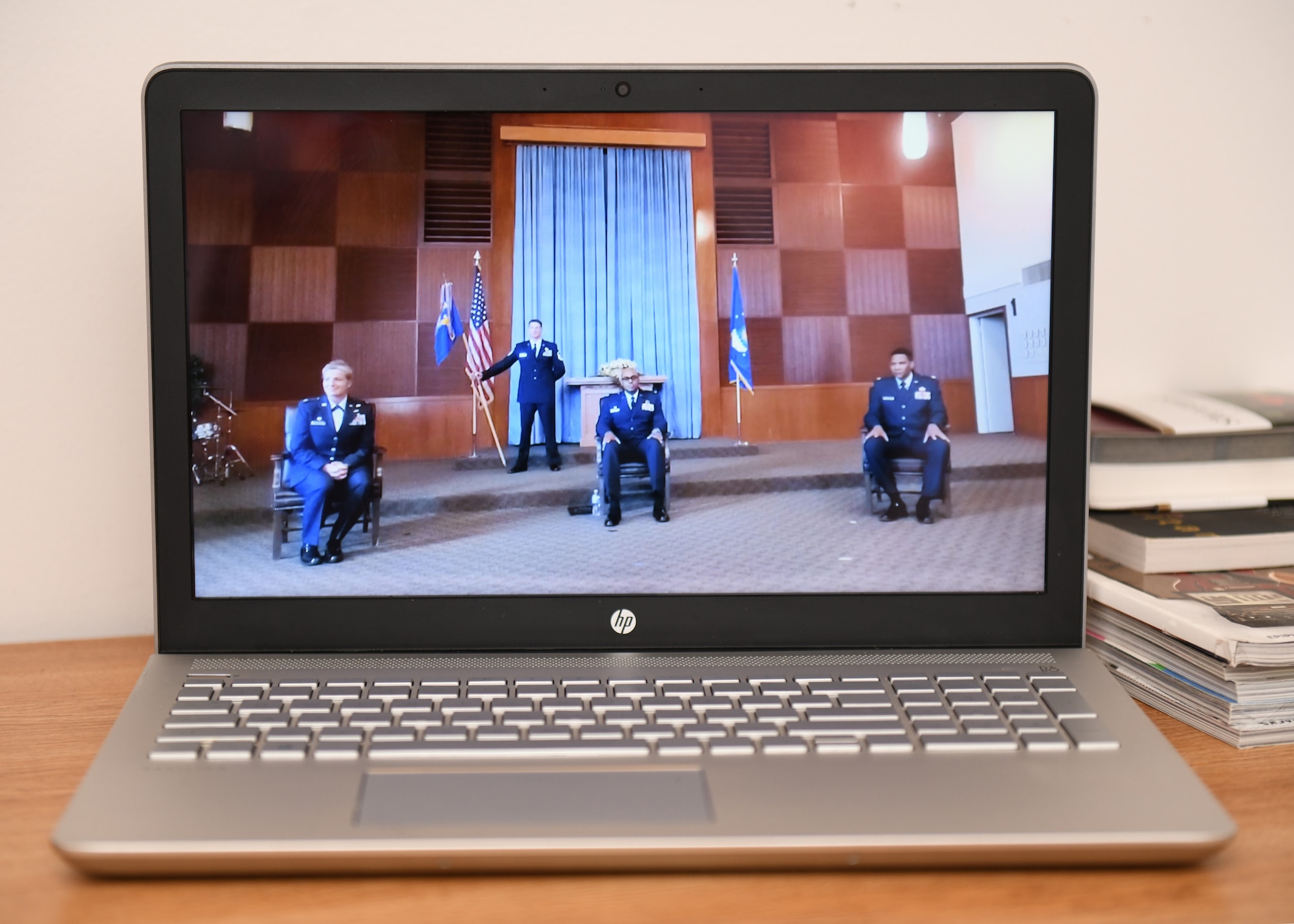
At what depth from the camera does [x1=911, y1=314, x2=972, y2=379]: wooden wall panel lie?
2.61 ft

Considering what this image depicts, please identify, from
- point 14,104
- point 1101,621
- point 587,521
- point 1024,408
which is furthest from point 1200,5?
point 14,104

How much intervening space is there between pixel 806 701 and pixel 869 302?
1.12 feet

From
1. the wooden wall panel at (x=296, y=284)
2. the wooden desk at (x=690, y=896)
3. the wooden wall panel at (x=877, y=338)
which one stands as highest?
the wooden wall panel at (x=296, y=284)

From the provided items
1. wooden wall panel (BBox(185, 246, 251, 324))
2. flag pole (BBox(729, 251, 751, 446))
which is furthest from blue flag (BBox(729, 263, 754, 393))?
wooden wall panel (BBox(185, 246, 251, 324))

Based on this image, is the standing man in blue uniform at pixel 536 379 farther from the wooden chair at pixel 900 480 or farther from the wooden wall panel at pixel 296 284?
the wooden chair at pixel 900 480

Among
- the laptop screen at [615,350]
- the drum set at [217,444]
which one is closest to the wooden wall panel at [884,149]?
the laptop screen at [615,350]

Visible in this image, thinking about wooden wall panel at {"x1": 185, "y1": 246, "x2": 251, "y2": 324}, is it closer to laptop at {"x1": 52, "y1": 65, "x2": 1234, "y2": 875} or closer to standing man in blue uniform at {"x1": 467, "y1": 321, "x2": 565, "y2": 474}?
laptop at {"x1": 52, "y1": 65, "x2": 1234, "y2": 875}

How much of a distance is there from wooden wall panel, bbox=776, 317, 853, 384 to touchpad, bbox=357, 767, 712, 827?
0.36 m

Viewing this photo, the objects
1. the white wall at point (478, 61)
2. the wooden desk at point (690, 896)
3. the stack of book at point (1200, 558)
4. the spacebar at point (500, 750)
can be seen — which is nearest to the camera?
the wooden desk at point (690, 896)

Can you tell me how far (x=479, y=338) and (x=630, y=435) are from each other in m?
0.15

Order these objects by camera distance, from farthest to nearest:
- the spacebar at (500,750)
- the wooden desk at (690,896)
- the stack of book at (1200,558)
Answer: the stack of book at (1200,558) < the spacebar at (500,750) < the wooden desk at (690,896)

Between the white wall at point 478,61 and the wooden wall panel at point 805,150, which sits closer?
the wooden wall panel at point 805,150

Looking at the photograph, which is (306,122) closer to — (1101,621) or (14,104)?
(14,104)

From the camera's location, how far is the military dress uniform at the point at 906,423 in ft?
2.64
